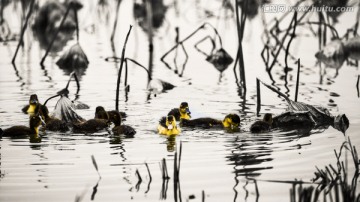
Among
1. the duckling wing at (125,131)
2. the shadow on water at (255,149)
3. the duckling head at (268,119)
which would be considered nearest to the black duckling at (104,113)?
the duckling wing at (125,131)

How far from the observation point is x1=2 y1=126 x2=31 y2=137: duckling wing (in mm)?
7883

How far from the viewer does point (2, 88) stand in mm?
10898

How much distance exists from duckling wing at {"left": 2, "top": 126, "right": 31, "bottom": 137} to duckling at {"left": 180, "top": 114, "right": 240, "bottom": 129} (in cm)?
162

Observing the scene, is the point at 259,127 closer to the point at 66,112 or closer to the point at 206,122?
the point at 206,122

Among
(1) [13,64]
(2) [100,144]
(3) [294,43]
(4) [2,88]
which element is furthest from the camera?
(3) [294,43]

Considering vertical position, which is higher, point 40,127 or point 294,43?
point 294,43

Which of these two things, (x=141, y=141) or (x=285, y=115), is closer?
(x=141, y=141)

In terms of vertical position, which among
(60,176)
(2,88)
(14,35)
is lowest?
(60,176)

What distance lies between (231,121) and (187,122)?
21.7 inches

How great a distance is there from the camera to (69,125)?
826 centimetres

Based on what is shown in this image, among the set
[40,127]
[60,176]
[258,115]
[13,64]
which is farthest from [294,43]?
[60,176]

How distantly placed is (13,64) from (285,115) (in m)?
5.80

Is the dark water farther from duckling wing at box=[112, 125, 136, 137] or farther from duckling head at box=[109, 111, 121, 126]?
duckling head at box=[109, 111, 121, 126]

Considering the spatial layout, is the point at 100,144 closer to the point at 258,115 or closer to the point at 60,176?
the point at 60,176
